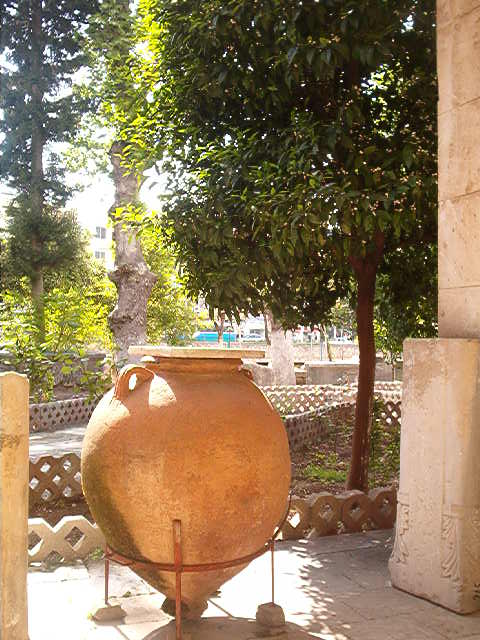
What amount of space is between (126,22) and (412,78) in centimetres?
642

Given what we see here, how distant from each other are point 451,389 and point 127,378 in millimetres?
1932

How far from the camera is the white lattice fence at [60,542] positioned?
4.69 m

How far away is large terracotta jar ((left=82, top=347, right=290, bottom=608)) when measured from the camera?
124 inches

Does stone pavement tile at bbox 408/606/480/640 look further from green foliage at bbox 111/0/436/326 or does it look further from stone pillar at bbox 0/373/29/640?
green foliage at bbox 111/0/436/326

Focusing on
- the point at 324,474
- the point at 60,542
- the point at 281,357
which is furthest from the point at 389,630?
the point at 281,357

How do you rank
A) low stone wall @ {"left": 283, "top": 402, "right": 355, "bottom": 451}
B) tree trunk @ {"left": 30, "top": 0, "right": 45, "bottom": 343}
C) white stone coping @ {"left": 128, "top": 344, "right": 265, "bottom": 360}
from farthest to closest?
tree trunk @ {"left": 30, "top": 0, "right": 45, "bottom": 343}, low stone wall @ {"left": 283, "top": 402, "right": 355, "bottom": 451}, white stone coping @ {"left": 128, "top": 344, "right": 265, "bottom": 360}

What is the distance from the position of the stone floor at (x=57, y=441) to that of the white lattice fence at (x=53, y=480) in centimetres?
246

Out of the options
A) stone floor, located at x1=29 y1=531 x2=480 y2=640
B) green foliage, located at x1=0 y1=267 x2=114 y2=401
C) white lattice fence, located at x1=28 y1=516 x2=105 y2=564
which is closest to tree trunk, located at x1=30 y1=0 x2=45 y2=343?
green foliage, located at x1=0 y1=267 x2=114 y2=401

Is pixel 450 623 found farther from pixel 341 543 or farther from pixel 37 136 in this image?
pixel 37 136

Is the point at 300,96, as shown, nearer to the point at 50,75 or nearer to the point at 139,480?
the point at 139,480

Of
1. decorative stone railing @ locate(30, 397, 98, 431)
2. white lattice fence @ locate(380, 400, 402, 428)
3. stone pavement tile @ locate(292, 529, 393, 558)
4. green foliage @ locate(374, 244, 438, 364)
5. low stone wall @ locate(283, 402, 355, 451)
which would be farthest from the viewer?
decorative stone railing @ locate(30, 397, 98, 431)

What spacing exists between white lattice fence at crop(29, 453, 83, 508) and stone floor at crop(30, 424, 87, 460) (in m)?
2.46

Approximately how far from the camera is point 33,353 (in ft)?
27.1

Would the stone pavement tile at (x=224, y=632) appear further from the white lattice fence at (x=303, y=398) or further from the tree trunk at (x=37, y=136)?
the tree trunk at (x=37, y=136)
